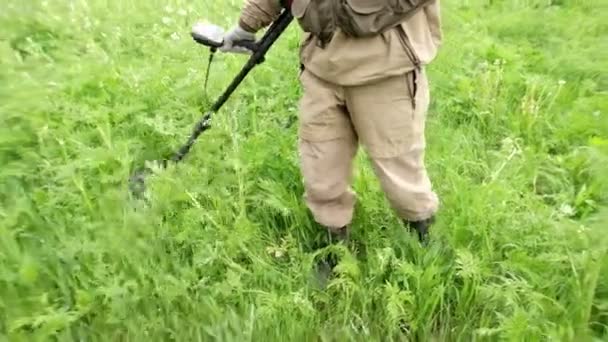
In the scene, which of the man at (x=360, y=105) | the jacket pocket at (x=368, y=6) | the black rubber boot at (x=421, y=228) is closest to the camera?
the jacket pocket at (x=368, y=6)

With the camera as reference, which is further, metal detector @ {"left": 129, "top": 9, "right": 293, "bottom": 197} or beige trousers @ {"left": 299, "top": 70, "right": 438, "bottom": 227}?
metal detector @ {"left": 129, "top": 9, "right": 293, "bottom": 197}

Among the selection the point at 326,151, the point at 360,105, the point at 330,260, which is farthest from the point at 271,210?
the point at 360,105

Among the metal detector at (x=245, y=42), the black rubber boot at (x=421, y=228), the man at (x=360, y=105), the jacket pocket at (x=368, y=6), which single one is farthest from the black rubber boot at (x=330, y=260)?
the jacket pocket at (x=368, y=6)

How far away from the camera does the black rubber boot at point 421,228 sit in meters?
3.10

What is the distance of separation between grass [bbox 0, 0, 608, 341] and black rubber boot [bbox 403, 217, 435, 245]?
4 cm

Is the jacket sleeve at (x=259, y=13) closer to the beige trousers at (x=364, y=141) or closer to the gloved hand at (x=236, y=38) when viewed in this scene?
the gloved hand at (x=236, y=38)

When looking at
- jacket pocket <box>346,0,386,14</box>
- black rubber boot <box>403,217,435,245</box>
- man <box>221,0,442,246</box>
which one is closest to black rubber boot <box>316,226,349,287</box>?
man <box>221,0,442,246</box>

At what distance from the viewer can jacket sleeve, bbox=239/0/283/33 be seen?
298 cm

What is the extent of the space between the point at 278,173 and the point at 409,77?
101cm

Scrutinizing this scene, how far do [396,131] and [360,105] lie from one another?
16 centimetres

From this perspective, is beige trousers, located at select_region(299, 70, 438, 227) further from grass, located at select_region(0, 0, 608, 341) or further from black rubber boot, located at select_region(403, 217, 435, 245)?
grass, located at select_region(0, 0, 608, 341)

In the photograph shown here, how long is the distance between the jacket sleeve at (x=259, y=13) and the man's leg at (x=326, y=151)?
291 millimetres

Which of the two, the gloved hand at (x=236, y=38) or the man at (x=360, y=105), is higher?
the gloved hand at (x=236, y=38)

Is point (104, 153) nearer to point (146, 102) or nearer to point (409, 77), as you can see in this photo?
point (146, 102)
